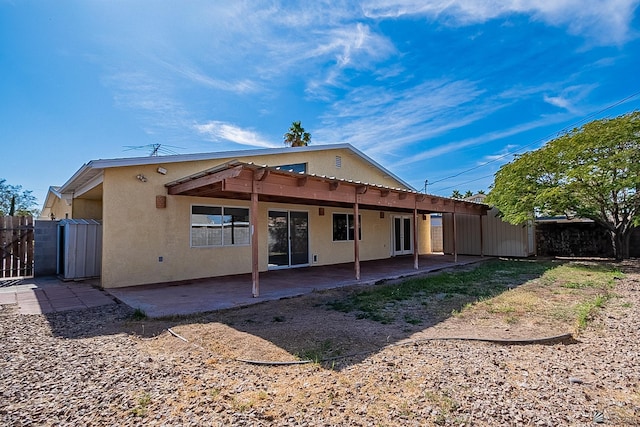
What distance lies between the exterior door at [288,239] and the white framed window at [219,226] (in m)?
0.93

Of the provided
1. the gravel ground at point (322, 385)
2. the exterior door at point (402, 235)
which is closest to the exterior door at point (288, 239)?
the exterior door at point (402, 235)

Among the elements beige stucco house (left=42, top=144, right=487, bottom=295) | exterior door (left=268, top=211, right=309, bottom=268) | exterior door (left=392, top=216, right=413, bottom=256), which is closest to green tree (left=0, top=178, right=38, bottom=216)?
beige stucco house (left=42, top=144, right=487, bottom=295)

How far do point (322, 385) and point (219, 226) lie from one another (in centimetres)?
712

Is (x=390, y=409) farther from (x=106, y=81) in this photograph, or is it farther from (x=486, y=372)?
(x=106, y=81)

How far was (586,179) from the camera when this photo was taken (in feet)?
36.8

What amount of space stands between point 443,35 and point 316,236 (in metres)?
7.30

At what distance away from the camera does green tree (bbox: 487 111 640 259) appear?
10844mm

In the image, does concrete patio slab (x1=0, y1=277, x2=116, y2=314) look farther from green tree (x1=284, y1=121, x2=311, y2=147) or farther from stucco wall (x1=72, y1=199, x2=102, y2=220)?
green tree (x1=284, y1=121, x2=311, y2=147)

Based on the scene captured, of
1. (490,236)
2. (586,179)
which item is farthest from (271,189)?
(490,236)

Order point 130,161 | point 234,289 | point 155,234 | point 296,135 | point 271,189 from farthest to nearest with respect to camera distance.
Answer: point 296,135 → point 155,234 → point 130,161 → point 234,289 → point 271,189

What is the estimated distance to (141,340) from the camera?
4.15m

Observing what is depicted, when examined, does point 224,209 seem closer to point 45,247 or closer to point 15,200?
point 45,247

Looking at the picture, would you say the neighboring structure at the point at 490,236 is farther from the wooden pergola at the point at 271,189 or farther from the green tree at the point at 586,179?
the wooden pergola at the point at 271,189

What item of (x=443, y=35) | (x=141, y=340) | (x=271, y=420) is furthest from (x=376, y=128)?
(x=271, y=420)
